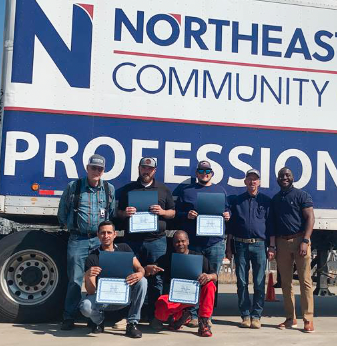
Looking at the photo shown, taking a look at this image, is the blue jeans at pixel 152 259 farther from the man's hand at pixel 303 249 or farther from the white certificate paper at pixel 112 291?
the man's hand at pixel 303 249

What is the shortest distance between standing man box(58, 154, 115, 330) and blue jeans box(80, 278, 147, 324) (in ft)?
1.23

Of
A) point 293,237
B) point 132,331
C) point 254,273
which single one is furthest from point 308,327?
point 132,331

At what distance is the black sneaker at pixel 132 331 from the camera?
566 centimetres

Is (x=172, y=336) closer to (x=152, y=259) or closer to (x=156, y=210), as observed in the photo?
(x=152, y=259)

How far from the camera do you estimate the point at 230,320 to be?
709 centimetres

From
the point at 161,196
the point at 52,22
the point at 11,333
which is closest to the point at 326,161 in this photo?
the point at 161,196

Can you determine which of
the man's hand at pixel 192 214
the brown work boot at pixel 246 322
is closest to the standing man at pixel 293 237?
the brown work boot at pixel 246 322

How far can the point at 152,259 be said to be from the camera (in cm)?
621

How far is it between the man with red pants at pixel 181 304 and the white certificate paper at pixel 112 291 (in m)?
0.46

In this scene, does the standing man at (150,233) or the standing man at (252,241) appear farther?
the standing man at (252,241)

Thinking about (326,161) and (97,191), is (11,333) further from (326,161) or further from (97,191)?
(326,161)

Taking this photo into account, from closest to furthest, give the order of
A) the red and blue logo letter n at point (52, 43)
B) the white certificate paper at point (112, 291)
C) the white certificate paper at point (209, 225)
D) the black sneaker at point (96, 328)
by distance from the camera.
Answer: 1. the white certificate paper at point (112, 291)
2. the black sneaker at point (96, 328)
3. the white certificate paper at point (209, 225)
4. the red and blue logo letter n at point (52, 43)

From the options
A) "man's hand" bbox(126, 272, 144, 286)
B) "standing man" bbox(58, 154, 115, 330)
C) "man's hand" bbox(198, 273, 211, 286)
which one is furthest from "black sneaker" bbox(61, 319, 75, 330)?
"man's hand" bbox(198, 273, 211, 286)

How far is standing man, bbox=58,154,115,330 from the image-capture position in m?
6.00
